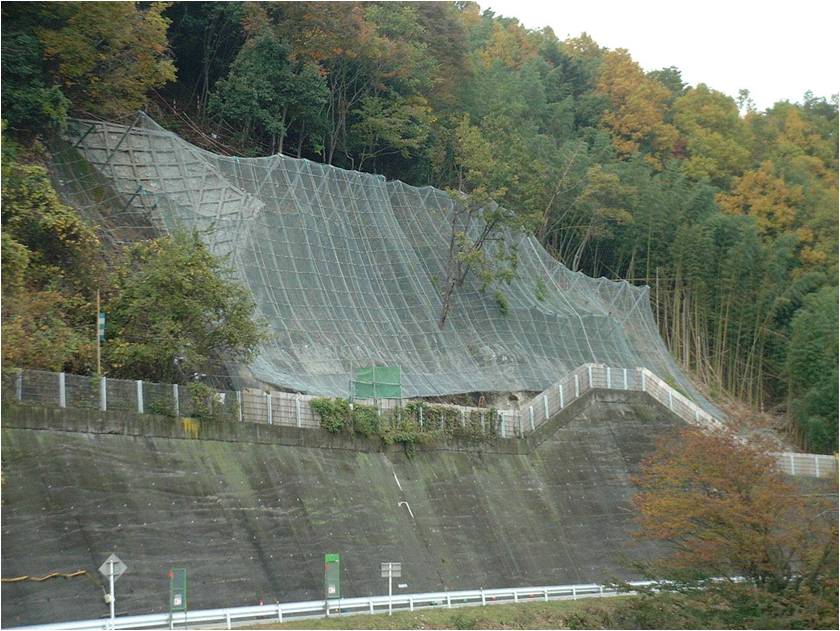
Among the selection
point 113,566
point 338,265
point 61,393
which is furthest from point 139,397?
point 338,265

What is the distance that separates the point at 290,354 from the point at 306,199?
24.8ft

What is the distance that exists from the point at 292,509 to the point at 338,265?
14.6m

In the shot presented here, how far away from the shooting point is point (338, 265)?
42844 millimetres

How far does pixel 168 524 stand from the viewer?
2631 centimetres

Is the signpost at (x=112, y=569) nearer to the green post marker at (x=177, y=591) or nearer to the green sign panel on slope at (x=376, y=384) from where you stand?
the green post marker at (x=177, y=591)

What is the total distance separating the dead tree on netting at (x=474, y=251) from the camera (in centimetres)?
4556

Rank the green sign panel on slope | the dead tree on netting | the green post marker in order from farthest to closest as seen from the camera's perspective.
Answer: the dead tree on netting
the green sign panel on slope
the green post marker

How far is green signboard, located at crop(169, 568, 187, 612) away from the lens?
24.8 metres

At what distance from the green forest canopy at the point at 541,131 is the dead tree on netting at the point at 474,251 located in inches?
46.5

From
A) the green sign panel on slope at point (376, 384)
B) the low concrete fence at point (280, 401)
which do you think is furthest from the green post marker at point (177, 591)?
the green sign panel on slope at point (376, 384)

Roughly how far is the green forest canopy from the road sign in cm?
791

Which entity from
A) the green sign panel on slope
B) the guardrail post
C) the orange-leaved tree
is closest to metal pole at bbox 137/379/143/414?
the guardrail post

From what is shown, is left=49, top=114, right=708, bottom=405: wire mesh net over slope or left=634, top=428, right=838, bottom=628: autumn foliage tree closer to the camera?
left=634, top=428, right=838, bottom=628: autumn foliage tree

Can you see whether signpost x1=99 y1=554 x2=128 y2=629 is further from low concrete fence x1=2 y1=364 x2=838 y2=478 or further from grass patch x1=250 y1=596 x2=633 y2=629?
low concrete fence x1=2 y1=364 x2=838 y2=478
